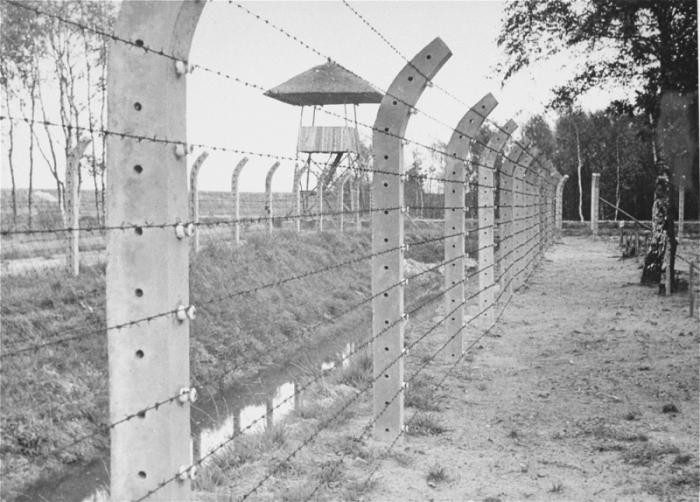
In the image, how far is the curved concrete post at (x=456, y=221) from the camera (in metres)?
7.12

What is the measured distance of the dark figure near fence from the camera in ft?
40.4

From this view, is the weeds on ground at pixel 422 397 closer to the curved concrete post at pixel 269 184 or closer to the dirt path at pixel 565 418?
the dirt path at pixel 565 418

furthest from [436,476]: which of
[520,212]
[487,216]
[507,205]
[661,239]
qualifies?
[661,239]

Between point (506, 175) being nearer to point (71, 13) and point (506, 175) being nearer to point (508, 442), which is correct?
point (508, 442)

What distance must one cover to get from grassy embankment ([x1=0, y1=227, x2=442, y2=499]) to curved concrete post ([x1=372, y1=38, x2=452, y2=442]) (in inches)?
15.8

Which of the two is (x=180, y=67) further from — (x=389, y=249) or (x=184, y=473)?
(x=389, y=249)

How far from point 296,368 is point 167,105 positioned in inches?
360

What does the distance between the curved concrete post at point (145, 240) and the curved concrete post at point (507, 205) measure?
340 inches

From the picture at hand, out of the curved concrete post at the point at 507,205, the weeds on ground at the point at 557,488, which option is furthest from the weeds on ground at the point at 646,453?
the curved concrete post at the point at 507,205

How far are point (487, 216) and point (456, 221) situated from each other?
6.84 ft

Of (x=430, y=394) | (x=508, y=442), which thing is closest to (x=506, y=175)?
(x=430, y=394)

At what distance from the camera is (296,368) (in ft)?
36.2

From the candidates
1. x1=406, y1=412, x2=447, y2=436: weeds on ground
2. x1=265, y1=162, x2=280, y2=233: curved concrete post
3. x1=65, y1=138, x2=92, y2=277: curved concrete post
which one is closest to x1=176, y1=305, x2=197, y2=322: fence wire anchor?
x1=406, y1=412, x2=447, y2=436: weeds on ground

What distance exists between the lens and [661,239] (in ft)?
42.8
